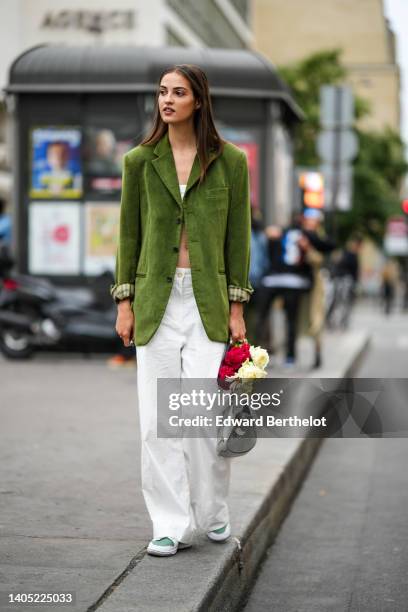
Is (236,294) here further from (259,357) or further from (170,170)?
(170,170)

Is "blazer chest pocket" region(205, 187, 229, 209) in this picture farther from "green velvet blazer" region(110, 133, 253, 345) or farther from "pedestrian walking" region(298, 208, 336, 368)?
"pedestrian walking" region(298, 208, 336, 368)

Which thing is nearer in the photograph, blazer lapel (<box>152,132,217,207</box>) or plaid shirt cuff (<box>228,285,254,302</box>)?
blazer lapel (<box>152,132,217,207</box>)

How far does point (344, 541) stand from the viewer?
611 cm

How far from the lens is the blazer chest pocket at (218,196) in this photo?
479 cm

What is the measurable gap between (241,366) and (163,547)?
755 mm

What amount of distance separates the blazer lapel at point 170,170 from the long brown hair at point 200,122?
0.03 m

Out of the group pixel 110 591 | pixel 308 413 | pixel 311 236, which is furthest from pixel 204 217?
pixel 311 236

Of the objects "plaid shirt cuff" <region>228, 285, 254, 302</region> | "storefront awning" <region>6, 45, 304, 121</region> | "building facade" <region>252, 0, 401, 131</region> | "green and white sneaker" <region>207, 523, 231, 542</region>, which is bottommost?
"green and white sneaker" <region>207, 523, 231, 542</region>

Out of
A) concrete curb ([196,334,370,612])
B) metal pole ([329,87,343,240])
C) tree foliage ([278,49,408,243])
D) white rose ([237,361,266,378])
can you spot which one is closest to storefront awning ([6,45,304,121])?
metal pole ([329,87,343,240])

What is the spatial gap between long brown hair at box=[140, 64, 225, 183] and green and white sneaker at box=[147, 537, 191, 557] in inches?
55.2

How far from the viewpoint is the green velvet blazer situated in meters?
4.74

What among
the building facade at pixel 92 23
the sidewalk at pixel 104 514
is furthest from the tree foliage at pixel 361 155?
the sidewalk at pixel 104 514

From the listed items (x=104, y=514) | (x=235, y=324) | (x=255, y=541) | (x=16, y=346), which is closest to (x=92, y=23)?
(x=16, y=346)

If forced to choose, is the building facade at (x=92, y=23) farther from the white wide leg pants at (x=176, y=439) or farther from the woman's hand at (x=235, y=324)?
the white wide leg pants at (x=176, y=439)
